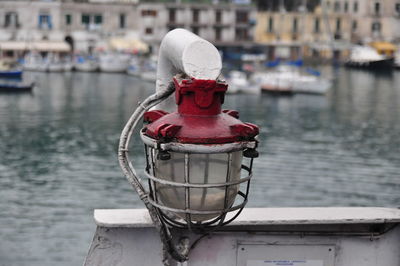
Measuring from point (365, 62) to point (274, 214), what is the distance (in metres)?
89.4

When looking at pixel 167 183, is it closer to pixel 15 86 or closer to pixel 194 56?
pixel 194 56

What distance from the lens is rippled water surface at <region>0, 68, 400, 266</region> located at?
63.3 ft

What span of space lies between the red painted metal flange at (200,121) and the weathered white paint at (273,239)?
0.85m

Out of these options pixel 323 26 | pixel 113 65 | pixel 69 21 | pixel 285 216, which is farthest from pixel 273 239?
pixel 323 26

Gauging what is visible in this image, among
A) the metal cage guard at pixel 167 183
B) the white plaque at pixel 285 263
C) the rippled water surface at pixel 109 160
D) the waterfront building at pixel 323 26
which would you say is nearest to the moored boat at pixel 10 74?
the rippled water surface at pixel 109 160

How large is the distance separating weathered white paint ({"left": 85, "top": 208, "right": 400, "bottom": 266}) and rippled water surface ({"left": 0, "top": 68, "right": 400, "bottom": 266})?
12.3 meters

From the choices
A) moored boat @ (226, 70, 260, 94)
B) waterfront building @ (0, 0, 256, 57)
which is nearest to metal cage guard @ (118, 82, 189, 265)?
moored boat @ (226, 70, 260, 94)

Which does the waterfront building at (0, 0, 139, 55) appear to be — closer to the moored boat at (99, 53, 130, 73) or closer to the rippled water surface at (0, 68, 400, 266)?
the moored boat at (99, 53, 130, 73)

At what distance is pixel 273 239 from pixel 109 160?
24.2 m

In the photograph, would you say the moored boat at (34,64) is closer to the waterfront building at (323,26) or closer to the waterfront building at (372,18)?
the waterfront building at (323,26)

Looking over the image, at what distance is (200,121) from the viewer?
11.1ft

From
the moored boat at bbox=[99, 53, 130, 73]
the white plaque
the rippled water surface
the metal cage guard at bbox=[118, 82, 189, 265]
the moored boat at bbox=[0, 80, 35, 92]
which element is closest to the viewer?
the metal cage guard at bbox=[118, 82, 189, 265]

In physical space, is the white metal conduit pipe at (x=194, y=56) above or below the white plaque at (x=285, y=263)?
above

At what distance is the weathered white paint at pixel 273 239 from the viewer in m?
4.09
